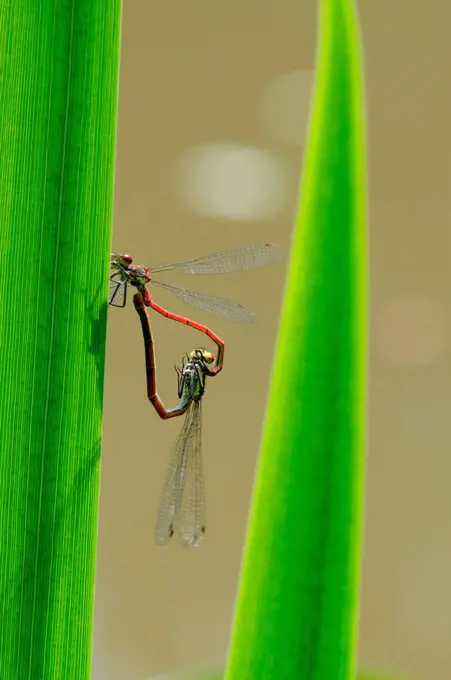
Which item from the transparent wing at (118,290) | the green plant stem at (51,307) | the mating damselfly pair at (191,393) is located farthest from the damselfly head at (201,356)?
the green plant stem at (51,307)

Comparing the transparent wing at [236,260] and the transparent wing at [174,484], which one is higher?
the transparent wing at [236,260]

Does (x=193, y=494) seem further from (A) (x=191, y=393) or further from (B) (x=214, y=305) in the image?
(B) (x=214, y=305)

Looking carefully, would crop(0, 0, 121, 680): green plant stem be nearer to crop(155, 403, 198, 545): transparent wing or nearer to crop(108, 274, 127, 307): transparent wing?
crop(108, 274, 127, 307): transparent wing

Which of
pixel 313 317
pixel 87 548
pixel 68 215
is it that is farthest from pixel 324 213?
pixel 87 548

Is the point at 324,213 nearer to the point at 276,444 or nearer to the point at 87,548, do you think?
the point at 276,444

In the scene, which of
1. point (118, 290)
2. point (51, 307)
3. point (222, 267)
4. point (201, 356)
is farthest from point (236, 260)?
point (51, 307)

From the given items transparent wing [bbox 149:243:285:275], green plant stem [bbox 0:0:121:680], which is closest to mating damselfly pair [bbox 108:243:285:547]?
transparent wing [bbox 149:243:285:275]

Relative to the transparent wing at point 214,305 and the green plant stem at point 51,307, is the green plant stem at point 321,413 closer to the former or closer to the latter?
the green plant stem at point 51,307
